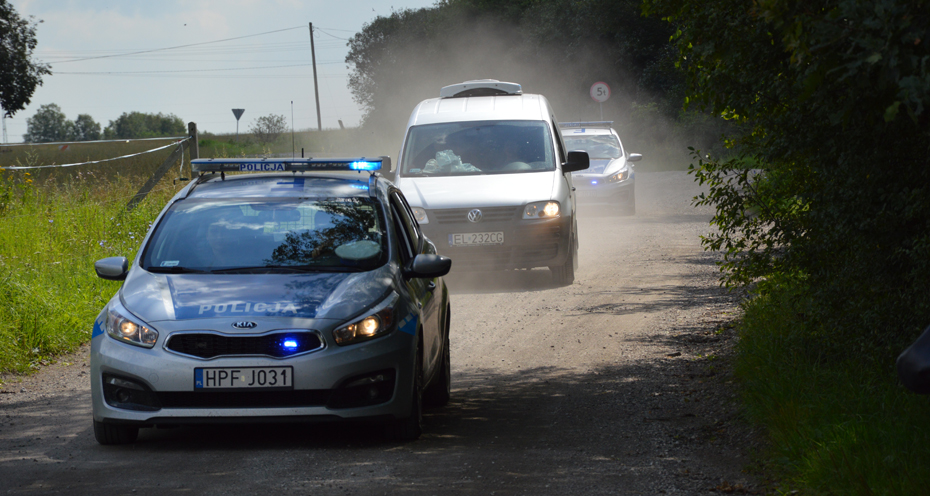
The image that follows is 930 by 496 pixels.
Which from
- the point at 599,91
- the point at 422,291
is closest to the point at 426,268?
the point at 422,291

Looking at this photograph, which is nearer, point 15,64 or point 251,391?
point 251,391

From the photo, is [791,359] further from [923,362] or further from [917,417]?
[923,362]

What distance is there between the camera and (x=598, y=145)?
22.4m

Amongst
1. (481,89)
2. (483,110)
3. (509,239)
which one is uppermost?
(481,89)

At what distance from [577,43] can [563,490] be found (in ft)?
137

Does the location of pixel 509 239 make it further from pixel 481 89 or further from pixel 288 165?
pixel 288 165

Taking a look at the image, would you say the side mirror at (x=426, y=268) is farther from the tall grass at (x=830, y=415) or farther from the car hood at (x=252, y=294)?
the tall grass at (x=830, y=415)

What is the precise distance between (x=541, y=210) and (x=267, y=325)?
22.7 feet

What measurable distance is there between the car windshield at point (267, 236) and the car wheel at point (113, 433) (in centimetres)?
92

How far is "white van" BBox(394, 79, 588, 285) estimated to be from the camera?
1155cm

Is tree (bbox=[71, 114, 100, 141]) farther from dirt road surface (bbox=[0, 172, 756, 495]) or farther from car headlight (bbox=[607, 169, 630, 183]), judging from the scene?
dirt road surface (bbox=[0, 172, 756, 495])

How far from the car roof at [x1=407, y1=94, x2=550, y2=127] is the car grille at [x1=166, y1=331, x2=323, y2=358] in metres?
8.17

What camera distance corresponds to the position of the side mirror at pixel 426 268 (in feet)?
19.0

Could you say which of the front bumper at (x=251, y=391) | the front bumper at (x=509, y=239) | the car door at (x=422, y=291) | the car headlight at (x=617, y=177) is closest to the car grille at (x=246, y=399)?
the front bumper at (x=251, y=391)
